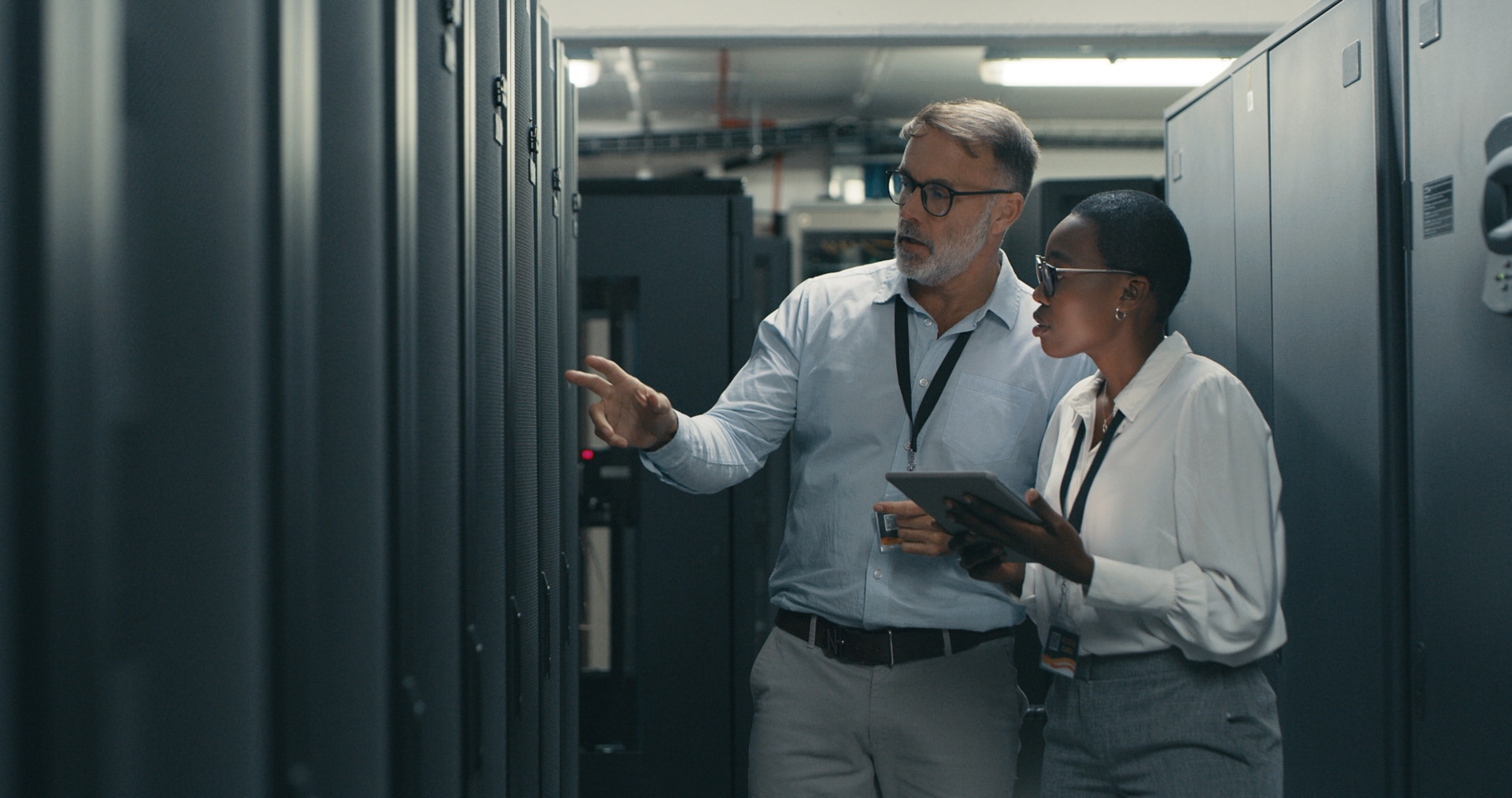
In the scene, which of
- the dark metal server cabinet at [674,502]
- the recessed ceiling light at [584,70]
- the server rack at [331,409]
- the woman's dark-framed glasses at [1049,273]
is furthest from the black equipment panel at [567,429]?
the recessed ceiling light at [584,70]

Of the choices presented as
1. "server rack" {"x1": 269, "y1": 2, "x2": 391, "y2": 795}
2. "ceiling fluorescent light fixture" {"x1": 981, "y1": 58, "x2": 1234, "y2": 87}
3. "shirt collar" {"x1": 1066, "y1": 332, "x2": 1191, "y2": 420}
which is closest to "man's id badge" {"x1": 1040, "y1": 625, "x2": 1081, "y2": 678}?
"shirt collar" {"x1": 1066, "y1": 332, "x2": 1191, "y2": 420}

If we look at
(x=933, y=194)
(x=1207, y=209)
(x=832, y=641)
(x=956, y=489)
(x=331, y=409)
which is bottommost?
(x=832, y=641)

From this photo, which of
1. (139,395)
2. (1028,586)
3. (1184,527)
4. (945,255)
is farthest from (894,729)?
(139,395)

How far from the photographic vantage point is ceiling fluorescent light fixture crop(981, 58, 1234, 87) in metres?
5.29

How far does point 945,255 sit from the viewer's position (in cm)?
164

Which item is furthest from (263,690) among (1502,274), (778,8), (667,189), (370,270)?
(778,8)

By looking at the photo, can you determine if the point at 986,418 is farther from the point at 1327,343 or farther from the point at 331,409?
the point at 331,409

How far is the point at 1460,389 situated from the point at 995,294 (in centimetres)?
67

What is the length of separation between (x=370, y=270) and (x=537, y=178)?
2.75 ft

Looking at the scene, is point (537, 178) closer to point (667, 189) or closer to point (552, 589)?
point (552, 589)

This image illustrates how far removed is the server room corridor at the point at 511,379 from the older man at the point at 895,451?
1.2 inches

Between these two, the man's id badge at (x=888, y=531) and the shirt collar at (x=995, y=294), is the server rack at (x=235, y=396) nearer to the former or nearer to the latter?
the man's id badge at (x=888, y=531)

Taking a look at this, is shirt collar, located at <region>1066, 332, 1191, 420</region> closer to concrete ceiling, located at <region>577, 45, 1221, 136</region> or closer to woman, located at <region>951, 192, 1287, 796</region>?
woman, located at <region>951, 192, 1287, 796</region>

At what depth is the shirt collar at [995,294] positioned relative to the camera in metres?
1.67
